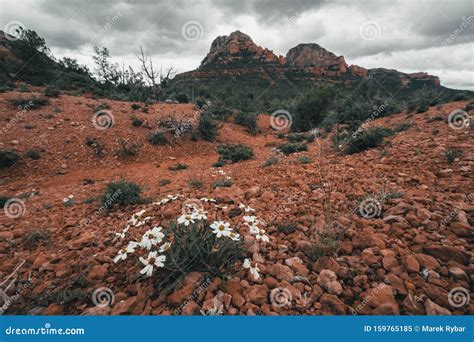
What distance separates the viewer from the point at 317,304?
1.56 m

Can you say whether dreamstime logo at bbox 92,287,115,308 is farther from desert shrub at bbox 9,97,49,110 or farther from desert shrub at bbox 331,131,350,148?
desert shrub at bbox 9,97,49,110

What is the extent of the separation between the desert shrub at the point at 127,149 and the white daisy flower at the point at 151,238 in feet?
23.5

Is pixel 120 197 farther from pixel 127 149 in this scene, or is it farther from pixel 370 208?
pixel 127 149

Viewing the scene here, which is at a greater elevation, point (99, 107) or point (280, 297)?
point (99, 107)

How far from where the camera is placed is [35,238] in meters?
2.73

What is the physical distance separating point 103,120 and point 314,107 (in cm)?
1187

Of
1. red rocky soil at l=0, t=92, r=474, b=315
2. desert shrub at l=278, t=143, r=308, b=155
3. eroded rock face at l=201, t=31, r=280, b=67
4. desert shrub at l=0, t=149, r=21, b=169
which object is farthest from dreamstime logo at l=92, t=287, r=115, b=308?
eroded rock face at l=201, t=31, r=280, b=67

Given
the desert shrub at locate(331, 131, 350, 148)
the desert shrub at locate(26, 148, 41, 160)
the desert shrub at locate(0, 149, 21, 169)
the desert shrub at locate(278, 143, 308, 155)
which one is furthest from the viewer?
the desert shrub at locate(278, 143, 308, 155)

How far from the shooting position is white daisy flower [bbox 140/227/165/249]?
154 centimetres

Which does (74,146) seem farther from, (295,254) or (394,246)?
(394,246)

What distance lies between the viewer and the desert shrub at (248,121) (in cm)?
1332

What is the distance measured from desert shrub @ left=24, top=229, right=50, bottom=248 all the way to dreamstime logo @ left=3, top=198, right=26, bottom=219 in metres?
1.40

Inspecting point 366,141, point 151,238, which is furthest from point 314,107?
point 151,238

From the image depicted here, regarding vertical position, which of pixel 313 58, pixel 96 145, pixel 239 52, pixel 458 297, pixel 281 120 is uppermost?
pixel 239 52
